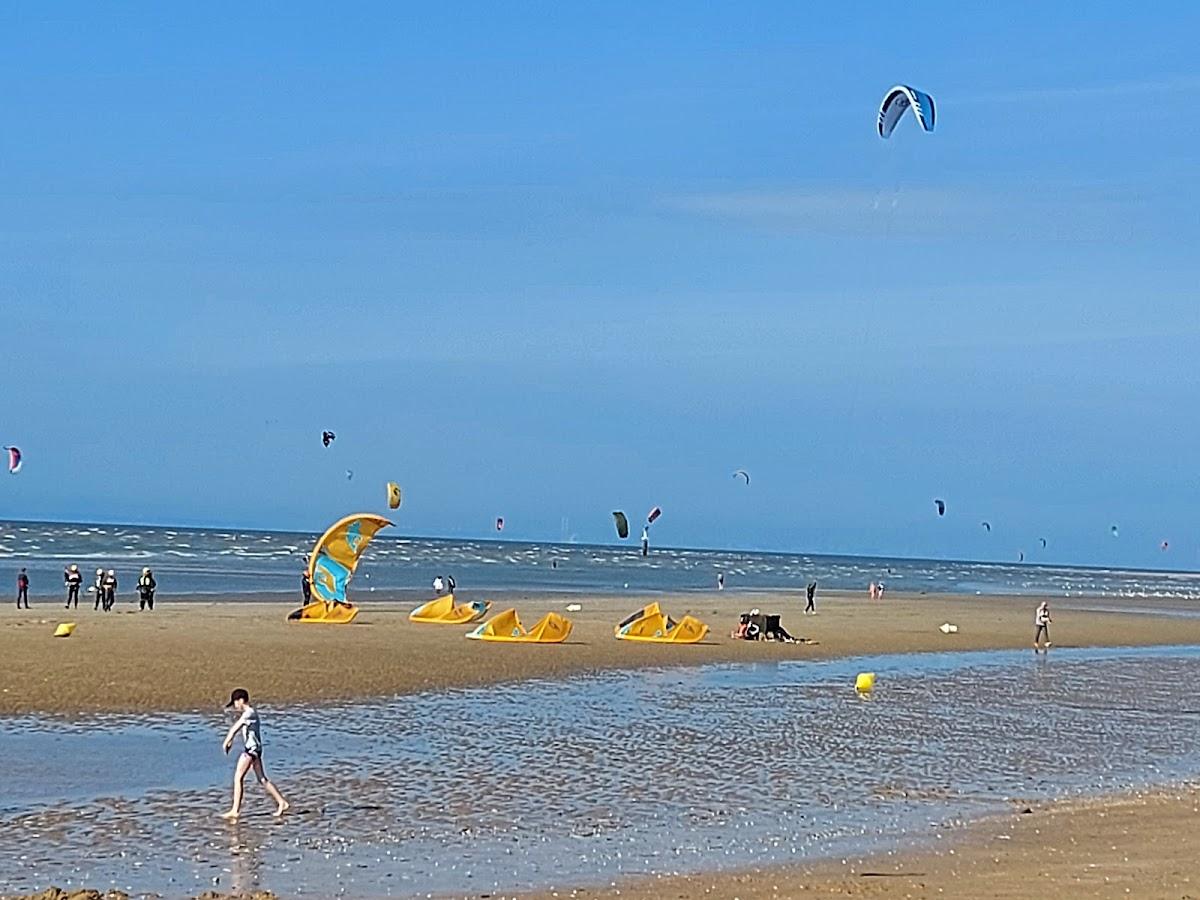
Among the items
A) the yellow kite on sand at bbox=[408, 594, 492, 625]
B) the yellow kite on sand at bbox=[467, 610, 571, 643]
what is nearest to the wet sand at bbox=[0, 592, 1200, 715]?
the yellow kite on sand at bbox=[467, 610, 571, 643]

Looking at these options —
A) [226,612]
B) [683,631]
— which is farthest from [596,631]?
[226,612]

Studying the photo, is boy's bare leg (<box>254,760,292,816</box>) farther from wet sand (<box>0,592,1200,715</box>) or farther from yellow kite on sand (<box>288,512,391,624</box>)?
yellow kite on sand (<box>288,512,391,624</box>)

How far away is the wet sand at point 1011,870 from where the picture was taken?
10641mm

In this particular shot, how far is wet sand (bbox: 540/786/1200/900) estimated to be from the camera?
34.9 feet

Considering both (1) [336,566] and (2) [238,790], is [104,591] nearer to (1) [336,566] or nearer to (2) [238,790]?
(1) [336,566]

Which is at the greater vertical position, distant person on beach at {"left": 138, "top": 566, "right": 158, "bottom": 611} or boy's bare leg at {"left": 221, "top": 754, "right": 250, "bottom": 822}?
distant person on beach at {"left": 138, "top": 566, "right": 158, "bottom": 611}

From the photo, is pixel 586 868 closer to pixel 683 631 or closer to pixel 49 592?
pixel 683 631

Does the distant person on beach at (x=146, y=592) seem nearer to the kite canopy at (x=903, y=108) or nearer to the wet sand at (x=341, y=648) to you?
the wet sand at (x=341, y=648)

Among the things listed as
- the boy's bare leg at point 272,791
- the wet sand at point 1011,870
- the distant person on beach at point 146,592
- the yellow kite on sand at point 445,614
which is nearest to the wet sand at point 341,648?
the yellow kite on sand at point 445,614

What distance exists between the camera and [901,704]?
2362cm

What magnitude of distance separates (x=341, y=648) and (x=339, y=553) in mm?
7695

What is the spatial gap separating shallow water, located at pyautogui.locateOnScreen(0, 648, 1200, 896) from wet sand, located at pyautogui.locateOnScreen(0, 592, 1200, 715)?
1.67 metres

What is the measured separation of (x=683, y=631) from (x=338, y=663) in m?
9.47

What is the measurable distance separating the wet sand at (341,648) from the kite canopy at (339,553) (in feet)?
3.41
